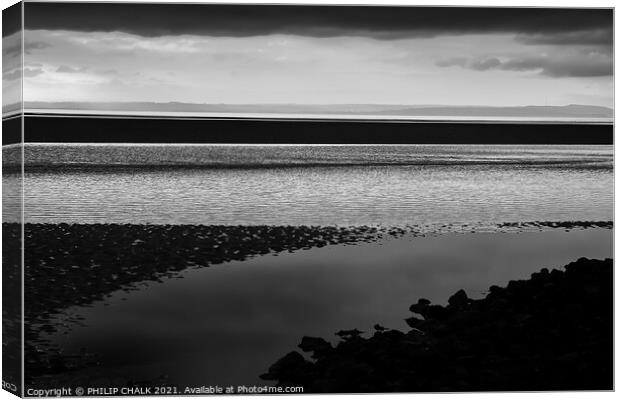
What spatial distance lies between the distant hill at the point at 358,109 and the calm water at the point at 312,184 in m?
0.41

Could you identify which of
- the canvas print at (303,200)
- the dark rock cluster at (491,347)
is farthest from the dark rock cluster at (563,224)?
the dark rock cluster at (491,347)

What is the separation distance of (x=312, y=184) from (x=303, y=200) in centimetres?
21

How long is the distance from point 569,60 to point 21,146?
6295mm

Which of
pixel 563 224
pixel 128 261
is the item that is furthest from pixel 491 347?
pixel 128 261

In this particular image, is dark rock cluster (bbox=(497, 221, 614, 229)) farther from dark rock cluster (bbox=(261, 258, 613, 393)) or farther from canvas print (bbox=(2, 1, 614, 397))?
dark rock cluster (bbox=(261, 258, 613, 393))

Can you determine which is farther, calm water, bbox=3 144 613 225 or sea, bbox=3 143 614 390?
calm water, bbox=3 144 613 225

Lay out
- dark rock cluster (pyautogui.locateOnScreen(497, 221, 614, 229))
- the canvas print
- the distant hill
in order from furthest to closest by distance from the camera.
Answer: dark rock cluster (pyautogui.locateOnScreen(497, 221, 614, 229)) → the distant hill → the canvas print

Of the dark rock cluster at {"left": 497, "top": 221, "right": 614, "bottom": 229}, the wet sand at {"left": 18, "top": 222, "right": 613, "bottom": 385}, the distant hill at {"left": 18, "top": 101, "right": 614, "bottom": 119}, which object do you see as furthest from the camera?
the dark rock cluster at {"left": 497, "top": 221, "right": 614, "bottom": 229}

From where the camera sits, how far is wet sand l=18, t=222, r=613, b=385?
13.8 metres

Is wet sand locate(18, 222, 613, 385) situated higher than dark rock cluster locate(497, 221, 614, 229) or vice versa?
dark rock cluster locate(497, 221, 614, 229)

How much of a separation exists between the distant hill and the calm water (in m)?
0.41

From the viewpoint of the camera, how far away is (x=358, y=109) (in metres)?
14.5

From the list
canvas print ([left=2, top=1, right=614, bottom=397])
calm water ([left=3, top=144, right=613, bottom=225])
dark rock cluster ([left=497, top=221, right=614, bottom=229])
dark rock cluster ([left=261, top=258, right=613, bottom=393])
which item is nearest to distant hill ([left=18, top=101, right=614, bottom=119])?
canvas print ([left=2, top=1, right=614, bottom=397])

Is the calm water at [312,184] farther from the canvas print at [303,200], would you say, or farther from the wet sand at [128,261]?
the wet sand at [128,261]
